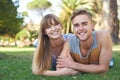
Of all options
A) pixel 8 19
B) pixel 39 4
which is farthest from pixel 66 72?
pixel 39 4

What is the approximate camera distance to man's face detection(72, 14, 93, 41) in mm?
5344

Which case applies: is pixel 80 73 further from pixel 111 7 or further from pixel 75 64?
pixel 111 7

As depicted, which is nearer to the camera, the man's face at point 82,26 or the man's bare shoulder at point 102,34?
the man's face at point 82,26

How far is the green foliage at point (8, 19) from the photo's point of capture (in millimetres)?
40594

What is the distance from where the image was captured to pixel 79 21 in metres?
5.38

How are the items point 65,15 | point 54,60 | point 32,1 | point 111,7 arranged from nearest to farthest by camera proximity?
point 54,60 < point 111,7 < point 65,15 < point 32,1

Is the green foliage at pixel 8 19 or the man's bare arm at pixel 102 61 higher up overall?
the green foliage at pixel 8 19

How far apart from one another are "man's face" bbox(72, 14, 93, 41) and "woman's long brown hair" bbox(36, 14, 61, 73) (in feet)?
1.67

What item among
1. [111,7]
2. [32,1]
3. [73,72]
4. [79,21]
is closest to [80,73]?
[73,72]

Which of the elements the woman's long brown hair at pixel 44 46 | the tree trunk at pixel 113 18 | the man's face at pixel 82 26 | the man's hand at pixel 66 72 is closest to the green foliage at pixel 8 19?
the tree trunk at pixel 113 18

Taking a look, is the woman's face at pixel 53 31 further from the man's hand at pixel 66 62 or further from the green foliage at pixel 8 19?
the green foliage at pixel 8 19

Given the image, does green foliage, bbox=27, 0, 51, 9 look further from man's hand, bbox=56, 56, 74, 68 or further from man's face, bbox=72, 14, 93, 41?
man's face, bbox=72, 14, 93, 41

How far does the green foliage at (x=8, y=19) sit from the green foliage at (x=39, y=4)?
2761 centimetres

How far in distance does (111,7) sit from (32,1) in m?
57.3
